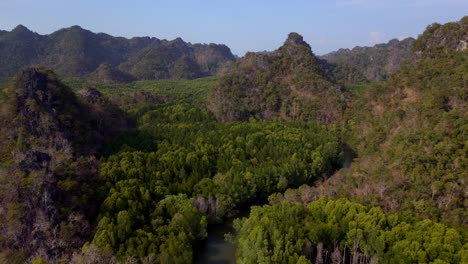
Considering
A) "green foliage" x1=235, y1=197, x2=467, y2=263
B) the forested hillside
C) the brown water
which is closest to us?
"green foliage" x1=235, y1=197, x2=467, y2=263

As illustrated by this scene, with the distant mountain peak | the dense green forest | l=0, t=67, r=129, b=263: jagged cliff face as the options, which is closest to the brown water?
the dense green forest

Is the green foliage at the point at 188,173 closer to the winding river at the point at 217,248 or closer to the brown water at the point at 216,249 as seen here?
the winding river at the point at 217,248

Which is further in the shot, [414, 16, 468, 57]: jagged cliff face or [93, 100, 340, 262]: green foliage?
[414, 16, 468, 57]: jagged cliff face

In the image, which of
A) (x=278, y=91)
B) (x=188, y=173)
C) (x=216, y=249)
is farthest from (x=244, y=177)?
(x=278, y=91)

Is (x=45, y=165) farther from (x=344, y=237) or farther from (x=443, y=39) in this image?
(x=443, y=39)

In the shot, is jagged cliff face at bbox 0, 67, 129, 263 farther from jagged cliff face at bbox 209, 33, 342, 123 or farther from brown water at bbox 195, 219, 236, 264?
jagged cliff face at bbox 209, 33, 342, 123
